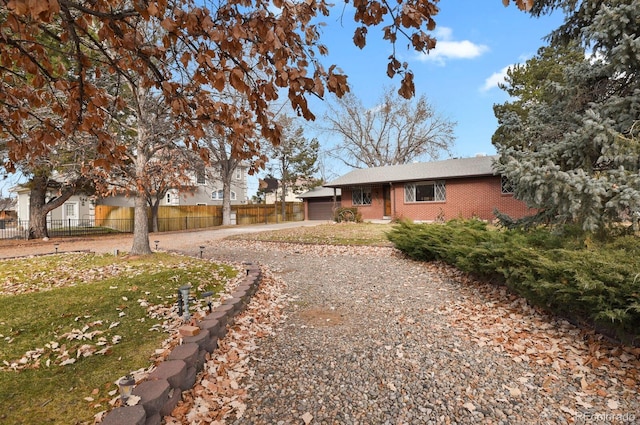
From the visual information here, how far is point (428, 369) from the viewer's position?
122 inches

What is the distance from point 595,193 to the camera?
4.16 m

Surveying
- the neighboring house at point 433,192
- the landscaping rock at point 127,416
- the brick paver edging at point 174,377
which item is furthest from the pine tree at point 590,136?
the neighboring house at point 433,192

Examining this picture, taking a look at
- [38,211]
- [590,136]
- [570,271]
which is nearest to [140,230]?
[570,271]

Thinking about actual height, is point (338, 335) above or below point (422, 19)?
below

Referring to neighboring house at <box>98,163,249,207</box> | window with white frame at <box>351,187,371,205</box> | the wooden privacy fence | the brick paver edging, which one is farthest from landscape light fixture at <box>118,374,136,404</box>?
window with white frame at <box>351,187,371,205</box>

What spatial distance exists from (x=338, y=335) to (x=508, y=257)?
101 inches

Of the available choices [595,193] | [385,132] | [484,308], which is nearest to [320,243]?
[484,308]

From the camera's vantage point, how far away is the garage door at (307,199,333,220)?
29197 millimetres

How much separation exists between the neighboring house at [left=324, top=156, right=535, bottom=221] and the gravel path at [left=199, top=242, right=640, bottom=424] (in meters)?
12.6

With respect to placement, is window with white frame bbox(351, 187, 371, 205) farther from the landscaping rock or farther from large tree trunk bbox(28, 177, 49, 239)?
the landscaping rock

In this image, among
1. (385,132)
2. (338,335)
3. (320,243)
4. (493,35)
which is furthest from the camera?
(385,132)

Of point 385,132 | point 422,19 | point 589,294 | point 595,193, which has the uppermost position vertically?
point 385,132

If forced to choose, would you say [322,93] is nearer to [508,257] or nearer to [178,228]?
[508,257]

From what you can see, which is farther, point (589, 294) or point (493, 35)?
point (493, 35)
